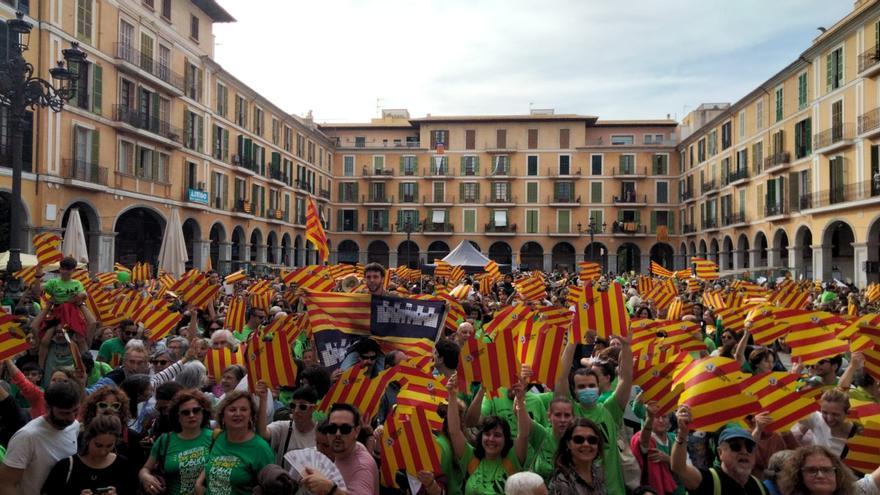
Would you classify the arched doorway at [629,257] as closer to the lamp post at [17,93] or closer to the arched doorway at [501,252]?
the arched doorway at [501,252]

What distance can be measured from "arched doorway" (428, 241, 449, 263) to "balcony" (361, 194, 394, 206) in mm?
5196

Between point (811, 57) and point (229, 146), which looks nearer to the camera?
point (811, 57)

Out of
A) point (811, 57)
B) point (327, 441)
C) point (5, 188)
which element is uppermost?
point (811, 57)

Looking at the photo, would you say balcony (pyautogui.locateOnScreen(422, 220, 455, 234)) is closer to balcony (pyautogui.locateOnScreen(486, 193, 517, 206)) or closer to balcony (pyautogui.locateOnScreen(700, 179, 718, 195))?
balcony (pyautogui.locateOnScreen(486, 193, 517, 206))

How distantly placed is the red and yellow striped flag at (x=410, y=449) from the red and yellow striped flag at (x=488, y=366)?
0.78m

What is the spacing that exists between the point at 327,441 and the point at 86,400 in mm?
1862

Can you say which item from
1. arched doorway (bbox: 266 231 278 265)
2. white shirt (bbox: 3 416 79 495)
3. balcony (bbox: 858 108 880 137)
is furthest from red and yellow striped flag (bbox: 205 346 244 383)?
arched doorway (bbox: 266 231 278 265)

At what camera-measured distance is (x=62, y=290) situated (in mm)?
8219

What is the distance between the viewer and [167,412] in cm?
494

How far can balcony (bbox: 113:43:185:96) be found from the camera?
91.9 feet

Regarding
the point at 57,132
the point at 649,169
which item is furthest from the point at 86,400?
the point at 649,169

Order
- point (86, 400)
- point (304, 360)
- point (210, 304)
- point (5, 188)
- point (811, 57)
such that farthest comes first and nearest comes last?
point (811, 57) < point (5, 188) < point (210, 304) < point (304, 360) < point (86, 400)

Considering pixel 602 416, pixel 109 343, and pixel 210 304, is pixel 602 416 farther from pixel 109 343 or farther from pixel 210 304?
pixel 210 304

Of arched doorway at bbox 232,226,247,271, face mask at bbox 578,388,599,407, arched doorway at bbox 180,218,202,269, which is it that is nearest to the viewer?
face mask at bbox 578,388,599,407
